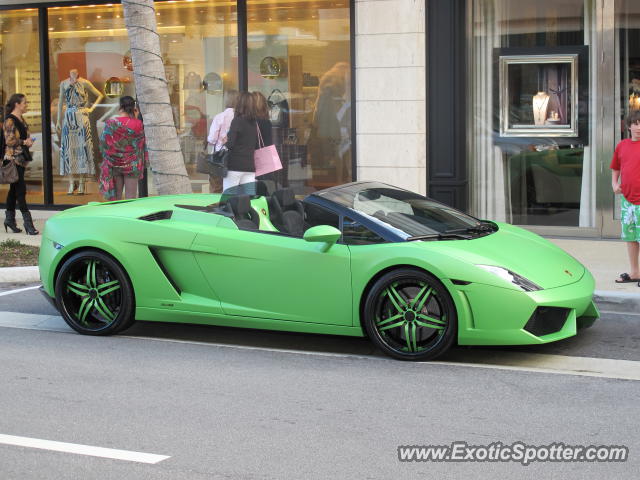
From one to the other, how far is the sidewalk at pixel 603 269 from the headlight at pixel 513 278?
259 centimetres

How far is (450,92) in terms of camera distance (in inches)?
537

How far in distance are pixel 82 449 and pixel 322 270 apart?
2426 mm

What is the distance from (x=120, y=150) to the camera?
43.5 ft

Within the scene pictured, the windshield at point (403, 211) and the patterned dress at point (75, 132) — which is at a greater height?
the patterned dress at point (75, 132)

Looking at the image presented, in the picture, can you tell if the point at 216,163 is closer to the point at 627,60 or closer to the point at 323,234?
the point at 627,60

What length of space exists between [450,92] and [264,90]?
281cm

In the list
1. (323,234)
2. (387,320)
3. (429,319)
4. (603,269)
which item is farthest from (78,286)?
(603,269)

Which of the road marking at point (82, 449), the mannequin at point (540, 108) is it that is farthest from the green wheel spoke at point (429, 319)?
the mannequin at point (540, 108)

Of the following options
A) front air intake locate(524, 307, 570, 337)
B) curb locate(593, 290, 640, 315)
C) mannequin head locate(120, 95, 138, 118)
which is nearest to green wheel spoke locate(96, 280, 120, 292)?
front air intake locate(524, 307, 570, 337)

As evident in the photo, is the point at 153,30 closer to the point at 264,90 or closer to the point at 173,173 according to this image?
the point at 173,173

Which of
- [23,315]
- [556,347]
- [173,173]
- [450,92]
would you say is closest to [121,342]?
[23,315]

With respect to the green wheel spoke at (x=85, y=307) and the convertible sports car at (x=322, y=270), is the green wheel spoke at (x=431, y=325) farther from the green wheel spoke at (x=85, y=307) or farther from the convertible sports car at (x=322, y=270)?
the green wheel spoke at (x=85, y=307)

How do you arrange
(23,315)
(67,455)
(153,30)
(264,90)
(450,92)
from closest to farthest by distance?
1. (67,455)
2. (23,315)
3. (153,30)
4. (450,92)
5. (264,90)

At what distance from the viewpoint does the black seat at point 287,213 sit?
7.48 meters
